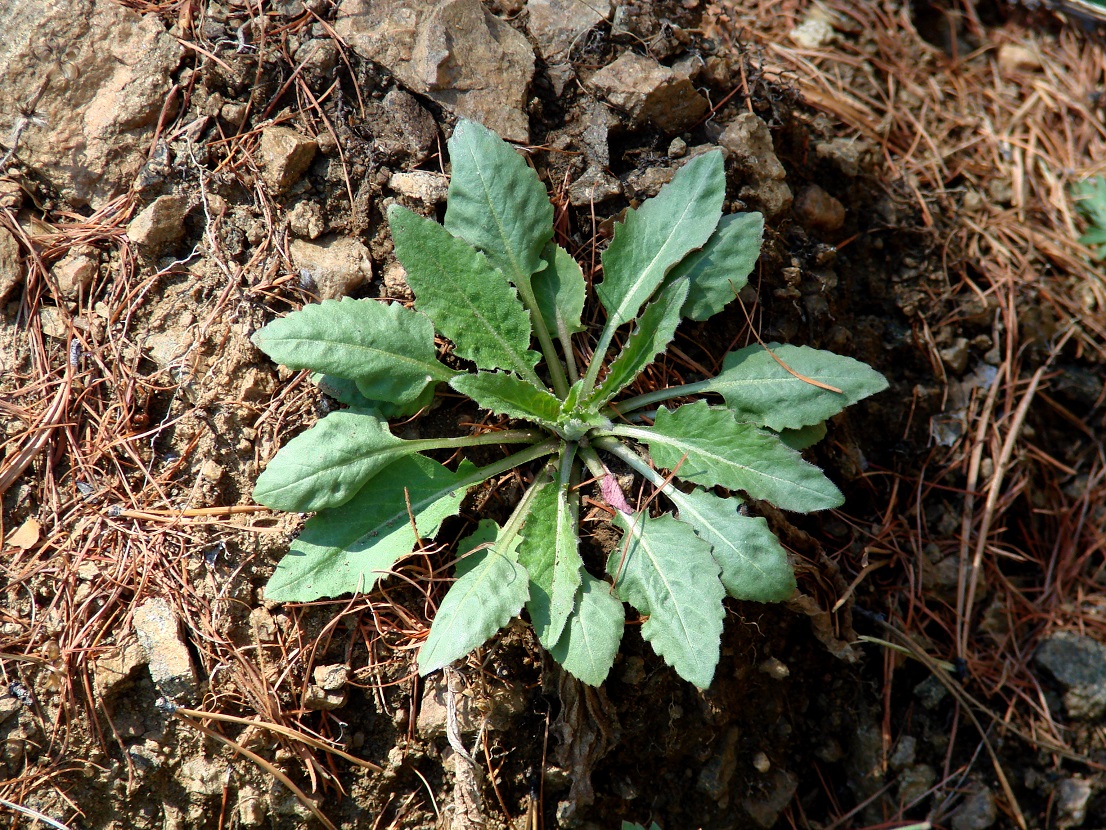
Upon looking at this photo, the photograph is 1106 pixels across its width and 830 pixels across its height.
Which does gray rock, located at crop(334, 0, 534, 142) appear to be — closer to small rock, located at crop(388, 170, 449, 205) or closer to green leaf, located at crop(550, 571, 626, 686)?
small rock, located at crop(388, 170, 449, 205)

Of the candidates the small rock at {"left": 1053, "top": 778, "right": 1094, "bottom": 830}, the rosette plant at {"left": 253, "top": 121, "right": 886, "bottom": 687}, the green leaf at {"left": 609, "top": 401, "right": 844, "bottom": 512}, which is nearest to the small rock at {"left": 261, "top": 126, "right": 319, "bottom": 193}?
the rosette plant at {"left": 253, "top": 121, "right": 886, "bottom": 687}

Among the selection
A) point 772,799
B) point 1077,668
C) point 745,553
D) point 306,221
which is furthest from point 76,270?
point 1077,668

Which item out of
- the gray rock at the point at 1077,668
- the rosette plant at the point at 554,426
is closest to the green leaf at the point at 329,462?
the rosette plant at the point at 554,426

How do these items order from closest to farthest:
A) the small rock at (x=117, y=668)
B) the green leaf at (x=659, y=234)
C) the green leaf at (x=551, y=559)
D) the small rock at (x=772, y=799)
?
the green leaf at (x=551, y=559), the small rock at (x=117, y=668), the green leaf at (x=659, y=234), the small rock at (x=772, y=799)

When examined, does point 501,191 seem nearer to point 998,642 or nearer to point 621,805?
point 621,805

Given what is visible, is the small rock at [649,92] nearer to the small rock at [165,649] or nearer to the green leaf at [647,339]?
the green leaf at [647,339]

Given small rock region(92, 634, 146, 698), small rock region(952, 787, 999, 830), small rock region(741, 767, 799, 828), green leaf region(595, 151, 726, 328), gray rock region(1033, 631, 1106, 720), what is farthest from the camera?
gray rock region(1033, 631, 1106, 720)
